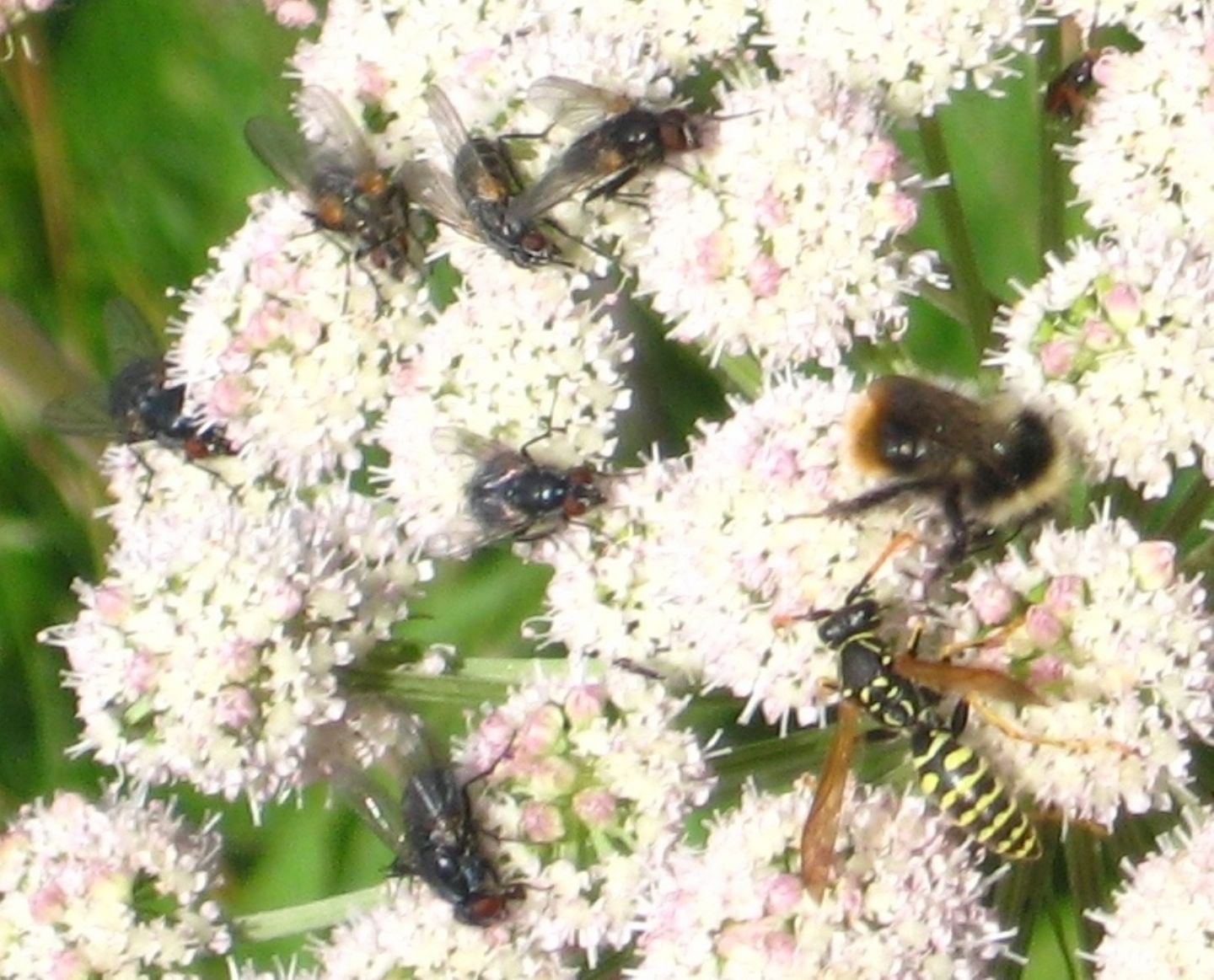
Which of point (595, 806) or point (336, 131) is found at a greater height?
point (336, 131)

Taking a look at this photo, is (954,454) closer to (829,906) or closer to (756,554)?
(756,554)

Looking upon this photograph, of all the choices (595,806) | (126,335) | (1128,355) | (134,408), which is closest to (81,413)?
(134,408)

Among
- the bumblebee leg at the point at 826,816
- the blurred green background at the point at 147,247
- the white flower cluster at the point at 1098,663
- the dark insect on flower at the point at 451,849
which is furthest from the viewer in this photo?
the blurred green background at the point at 147,247

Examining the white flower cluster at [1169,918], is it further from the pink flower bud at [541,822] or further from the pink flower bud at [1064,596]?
the pink flower bud at [541,822]

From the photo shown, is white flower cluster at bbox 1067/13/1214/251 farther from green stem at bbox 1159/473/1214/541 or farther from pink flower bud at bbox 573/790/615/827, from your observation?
pink flower bud at bbox 573/790/615/827

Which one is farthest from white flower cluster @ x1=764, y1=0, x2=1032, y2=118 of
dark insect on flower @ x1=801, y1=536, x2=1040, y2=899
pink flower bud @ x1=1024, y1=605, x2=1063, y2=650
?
pink flower bud @ x1=1024, y1=605, x2=1063, y2=650

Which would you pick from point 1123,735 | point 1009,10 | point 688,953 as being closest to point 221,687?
point 688,953

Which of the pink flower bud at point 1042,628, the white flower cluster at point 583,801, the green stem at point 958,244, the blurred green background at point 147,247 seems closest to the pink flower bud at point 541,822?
the white flower cluster at point 583,801
